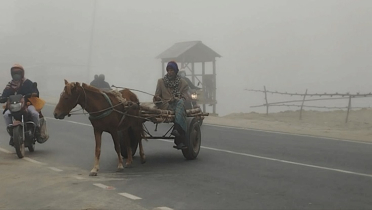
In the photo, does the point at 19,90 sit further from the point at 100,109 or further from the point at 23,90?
the point at 100,109

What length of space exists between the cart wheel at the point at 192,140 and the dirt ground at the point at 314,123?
678cm

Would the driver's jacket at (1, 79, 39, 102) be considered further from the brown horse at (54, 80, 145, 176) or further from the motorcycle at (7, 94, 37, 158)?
the brown horse at (54, 80, 145, 176)

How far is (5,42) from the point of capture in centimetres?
8888

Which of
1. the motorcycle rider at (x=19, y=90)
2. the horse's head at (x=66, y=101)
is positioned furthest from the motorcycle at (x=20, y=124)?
the horse's head at (x=66, y=101)

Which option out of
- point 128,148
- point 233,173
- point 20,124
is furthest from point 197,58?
point 233,173

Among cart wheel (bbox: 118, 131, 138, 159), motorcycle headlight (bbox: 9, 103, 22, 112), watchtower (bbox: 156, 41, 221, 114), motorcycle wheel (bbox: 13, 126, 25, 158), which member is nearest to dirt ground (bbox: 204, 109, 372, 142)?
cart wheel (bbox: 118, 131, 138, 159)

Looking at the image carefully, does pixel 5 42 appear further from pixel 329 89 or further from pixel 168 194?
pixel 168 194

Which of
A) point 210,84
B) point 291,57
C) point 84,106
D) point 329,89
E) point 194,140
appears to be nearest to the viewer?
point 84,106

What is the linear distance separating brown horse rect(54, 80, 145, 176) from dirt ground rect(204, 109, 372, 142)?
880 centimetres

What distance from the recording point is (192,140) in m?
11.7

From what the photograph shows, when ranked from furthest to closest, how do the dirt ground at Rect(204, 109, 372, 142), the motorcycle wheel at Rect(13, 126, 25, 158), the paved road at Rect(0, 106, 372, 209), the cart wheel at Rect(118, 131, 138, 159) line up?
the dirt ground at Rect(204, 109, 372, 142)
the motorcycle wheel at Rect(13, 126, 25, 158)
the cart wheel at Rect(118, 131, 138, 159)
the paved road at Rect(0, 106, 372, 209)

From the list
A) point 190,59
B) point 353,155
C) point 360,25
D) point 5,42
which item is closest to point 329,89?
point 360,25

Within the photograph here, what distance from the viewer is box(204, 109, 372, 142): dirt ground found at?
62.9 feet

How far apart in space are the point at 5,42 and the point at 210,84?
60.5m
